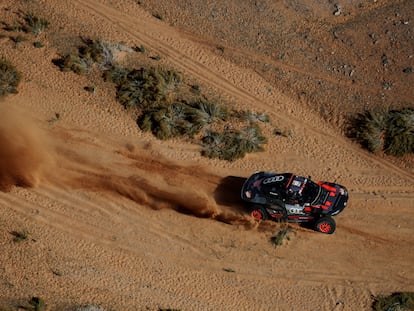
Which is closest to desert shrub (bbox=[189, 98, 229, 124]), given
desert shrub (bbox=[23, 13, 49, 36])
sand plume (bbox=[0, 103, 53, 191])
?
sand plume (bbox=[0, 103, 53, 191])

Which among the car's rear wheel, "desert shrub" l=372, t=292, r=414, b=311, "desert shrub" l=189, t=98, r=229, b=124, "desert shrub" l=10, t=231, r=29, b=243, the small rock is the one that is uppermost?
the small rock

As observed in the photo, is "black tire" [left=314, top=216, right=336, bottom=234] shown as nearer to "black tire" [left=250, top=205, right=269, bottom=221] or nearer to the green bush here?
"black tire" [left=250, top=205, right=269, bottom=221]

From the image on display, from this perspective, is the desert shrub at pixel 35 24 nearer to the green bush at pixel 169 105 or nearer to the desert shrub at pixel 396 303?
the green bush at pixel 169 105

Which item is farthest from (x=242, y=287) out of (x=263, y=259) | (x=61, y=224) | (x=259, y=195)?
(x=61, y=224)

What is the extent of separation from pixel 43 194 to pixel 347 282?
530 inches

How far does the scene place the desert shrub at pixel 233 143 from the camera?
91.5ft

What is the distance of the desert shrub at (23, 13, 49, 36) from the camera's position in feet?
97.3

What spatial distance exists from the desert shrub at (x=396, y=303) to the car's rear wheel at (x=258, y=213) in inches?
224

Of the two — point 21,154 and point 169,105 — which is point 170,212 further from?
point 21,154

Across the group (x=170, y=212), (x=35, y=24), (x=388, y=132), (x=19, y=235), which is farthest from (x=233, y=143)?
(x=35, y=24)

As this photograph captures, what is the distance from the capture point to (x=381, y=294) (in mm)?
26047

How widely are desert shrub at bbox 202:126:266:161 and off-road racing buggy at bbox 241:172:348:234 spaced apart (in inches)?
71.6

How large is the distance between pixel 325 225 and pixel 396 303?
419cm

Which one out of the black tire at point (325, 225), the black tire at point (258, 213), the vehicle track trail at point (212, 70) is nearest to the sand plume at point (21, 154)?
the vehicle track trail at point (212, 70)
